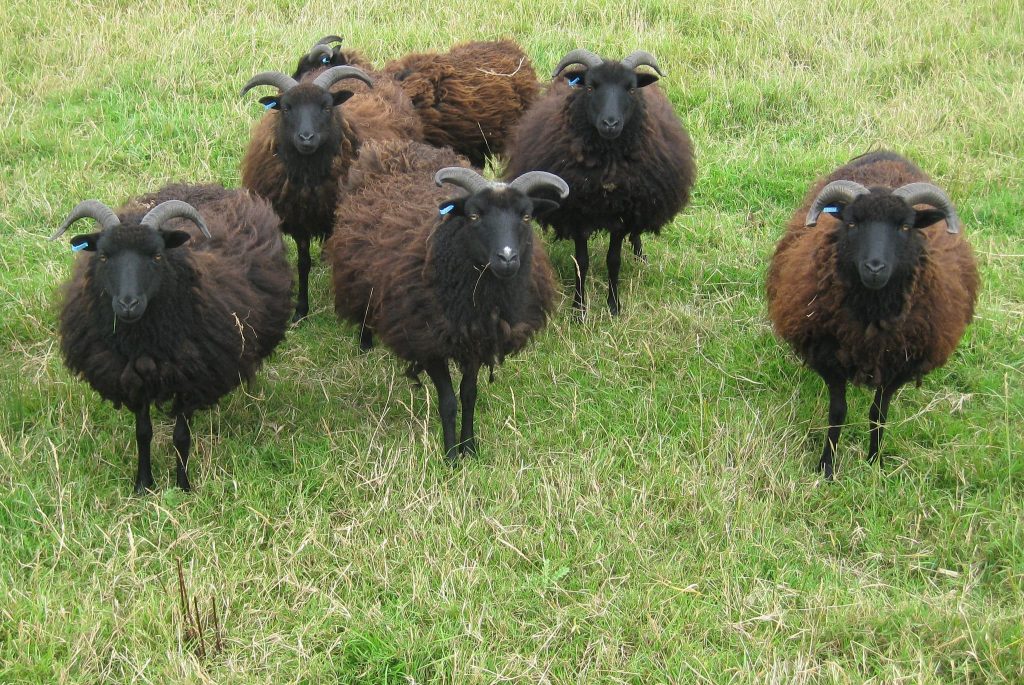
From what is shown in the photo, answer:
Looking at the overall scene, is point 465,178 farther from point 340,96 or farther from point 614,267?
point 340,96


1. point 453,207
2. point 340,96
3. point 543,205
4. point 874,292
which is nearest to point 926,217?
point 874,292

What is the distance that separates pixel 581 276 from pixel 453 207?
243 centimetres

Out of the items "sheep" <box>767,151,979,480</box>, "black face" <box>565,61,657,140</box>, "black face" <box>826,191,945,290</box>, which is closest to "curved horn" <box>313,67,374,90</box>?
"black face" <box>565,61,657,140</box>

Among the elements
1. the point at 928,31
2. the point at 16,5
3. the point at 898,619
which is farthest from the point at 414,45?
the point at 898,619

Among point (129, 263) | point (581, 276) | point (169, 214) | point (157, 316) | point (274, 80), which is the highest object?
point (274, 80)

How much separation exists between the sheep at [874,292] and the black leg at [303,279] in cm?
372

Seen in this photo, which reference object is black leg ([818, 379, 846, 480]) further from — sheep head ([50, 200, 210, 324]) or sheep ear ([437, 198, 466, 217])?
sheep head ([50, 200, 210, 324])

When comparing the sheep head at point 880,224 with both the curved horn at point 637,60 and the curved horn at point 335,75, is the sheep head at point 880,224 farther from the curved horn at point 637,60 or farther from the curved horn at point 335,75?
the curved horn at point 335,75

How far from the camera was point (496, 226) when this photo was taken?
610 centimetres

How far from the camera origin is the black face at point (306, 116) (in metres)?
8.05

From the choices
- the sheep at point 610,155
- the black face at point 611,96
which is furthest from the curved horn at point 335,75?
the black face at point 611,96

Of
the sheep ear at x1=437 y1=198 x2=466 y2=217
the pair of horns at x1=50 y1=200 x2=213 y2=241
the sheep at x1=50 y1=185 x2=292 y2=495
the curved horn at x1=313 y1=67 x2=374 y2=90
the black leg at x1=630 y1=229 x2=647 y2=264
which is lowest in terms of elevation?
the black leg at x1=630 y1=229 x2=647 y2=264

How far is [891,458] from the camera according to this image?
666cm

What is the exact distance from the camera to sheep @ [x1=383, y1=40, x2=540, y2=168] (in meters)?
10.0
